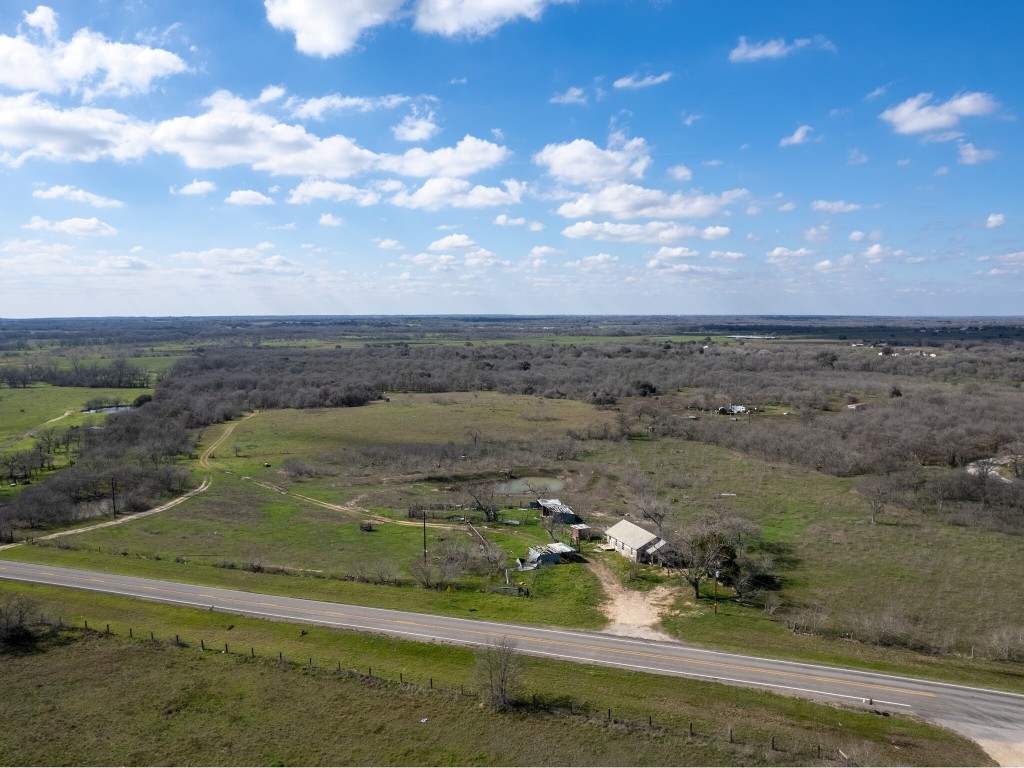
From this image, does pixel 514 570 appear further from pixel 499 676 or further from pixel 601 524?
pixel 499 676

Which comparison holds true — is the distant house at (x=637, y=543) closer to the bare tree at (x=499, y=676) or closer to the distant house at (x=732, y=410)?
the bare tree at (x=499, y=676)

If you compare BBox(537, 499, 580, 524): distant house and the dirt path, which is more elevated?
BBox(537, 499, 580, 524): distant house

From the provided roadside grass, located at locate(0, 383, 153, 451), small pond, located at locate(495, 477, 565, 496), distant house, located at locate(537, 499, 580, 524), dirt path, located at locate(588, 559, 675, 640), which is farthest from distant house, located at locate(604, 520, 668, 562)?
roadside grass, located at locate(0, 383, 153, 451)

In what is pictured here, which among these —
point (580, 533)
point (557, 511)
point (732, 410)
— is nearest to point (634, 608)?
point (580, 533)

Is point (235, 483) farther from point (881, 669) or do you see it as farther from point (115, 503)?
point (881, 669)

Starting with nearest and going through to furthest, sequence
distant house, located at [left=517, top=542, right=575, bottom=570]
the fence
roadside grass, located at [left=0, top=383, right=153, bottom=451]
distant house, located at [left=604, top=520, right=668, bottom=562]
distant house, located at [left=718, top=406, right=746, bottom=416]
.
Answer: the fence, distant house, located at [left=517, top=542, right=575, bottom=570], distant house, located at [left=604, top=520, right=668, bottom=562], roadside grass, located at [left=0, top=383, right=153, bottom=451], distant house, located at [left=718, top=406, right=746, bottom=416]

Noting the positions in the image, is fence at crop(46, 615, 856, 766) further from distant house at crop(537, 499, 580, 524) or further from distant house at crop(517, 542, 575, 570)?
distant house at crop(537, 499, 580, 524)
